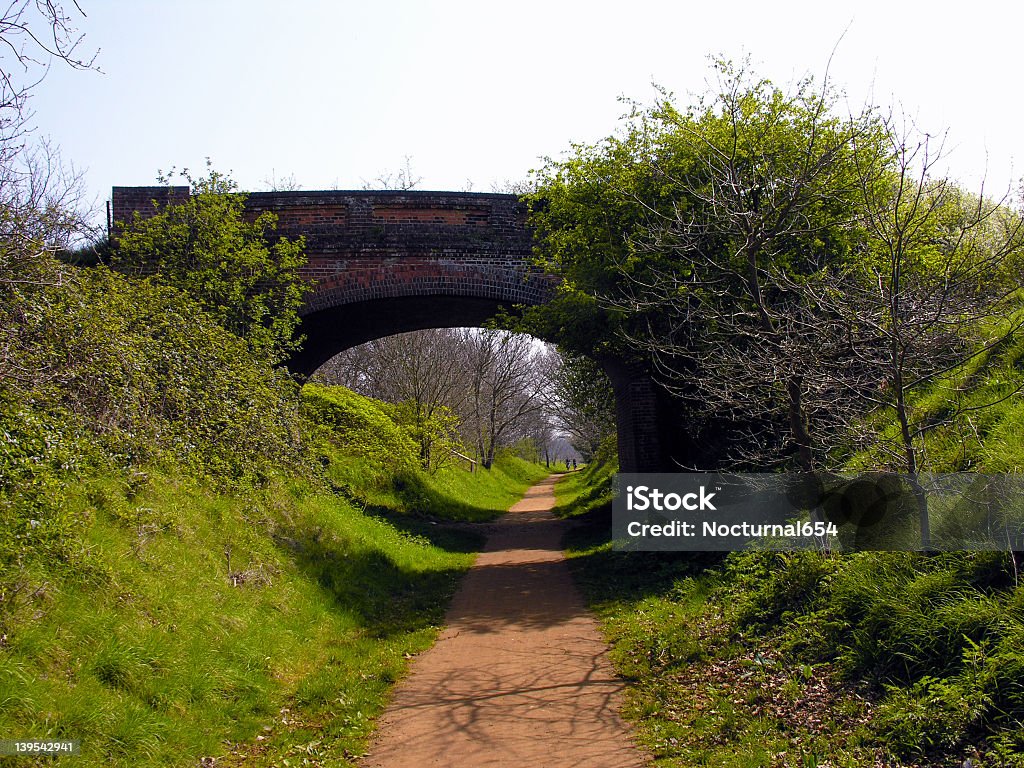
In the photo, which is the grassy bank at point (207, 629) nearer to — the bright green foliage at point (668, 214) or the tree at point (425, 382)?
the bright green foliage at point (668, 214)

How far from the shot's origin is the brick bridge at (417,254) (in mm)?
13734

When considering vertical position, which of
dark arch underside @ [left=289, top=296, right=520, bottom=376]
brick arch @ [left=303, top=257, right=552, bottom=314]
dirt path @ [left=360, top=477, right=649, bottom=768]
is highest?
brick arch @ [left=303, top=257, right=552, bottom=314]

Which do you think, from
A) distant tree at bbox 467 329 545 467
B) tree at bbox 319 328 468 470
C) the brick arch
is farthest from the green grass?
distant tree at bbox 467 329 545 467

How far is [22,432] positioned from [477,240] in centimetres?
926

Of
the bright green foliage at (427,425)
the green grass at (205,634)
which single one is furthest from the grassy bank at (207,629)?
the bright green foliage at (427,425)

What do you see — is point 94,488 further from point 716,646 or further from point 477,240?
point 477,240

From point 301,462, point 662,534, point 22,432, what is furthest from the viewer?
point 301,462

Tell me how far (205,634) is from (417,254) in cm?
914

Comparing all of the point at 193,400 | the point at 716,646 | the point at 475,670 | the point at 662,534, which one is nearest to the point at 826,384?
the point at 716,646

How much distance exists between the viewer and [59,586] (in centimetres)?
518

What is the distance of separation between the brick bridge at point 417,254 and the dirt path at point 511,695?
5.10 m

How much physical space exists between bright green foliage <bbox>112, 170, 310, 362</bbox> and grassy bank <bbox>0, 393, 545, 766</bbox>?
9.91 ft

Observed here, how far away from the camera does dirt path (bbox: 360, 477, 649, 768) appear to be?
4852mm

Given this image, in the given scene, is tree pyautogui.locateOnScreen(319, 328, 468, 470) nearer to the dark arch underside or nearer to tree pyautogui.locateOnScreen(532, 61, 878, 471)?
the dark arch underside
